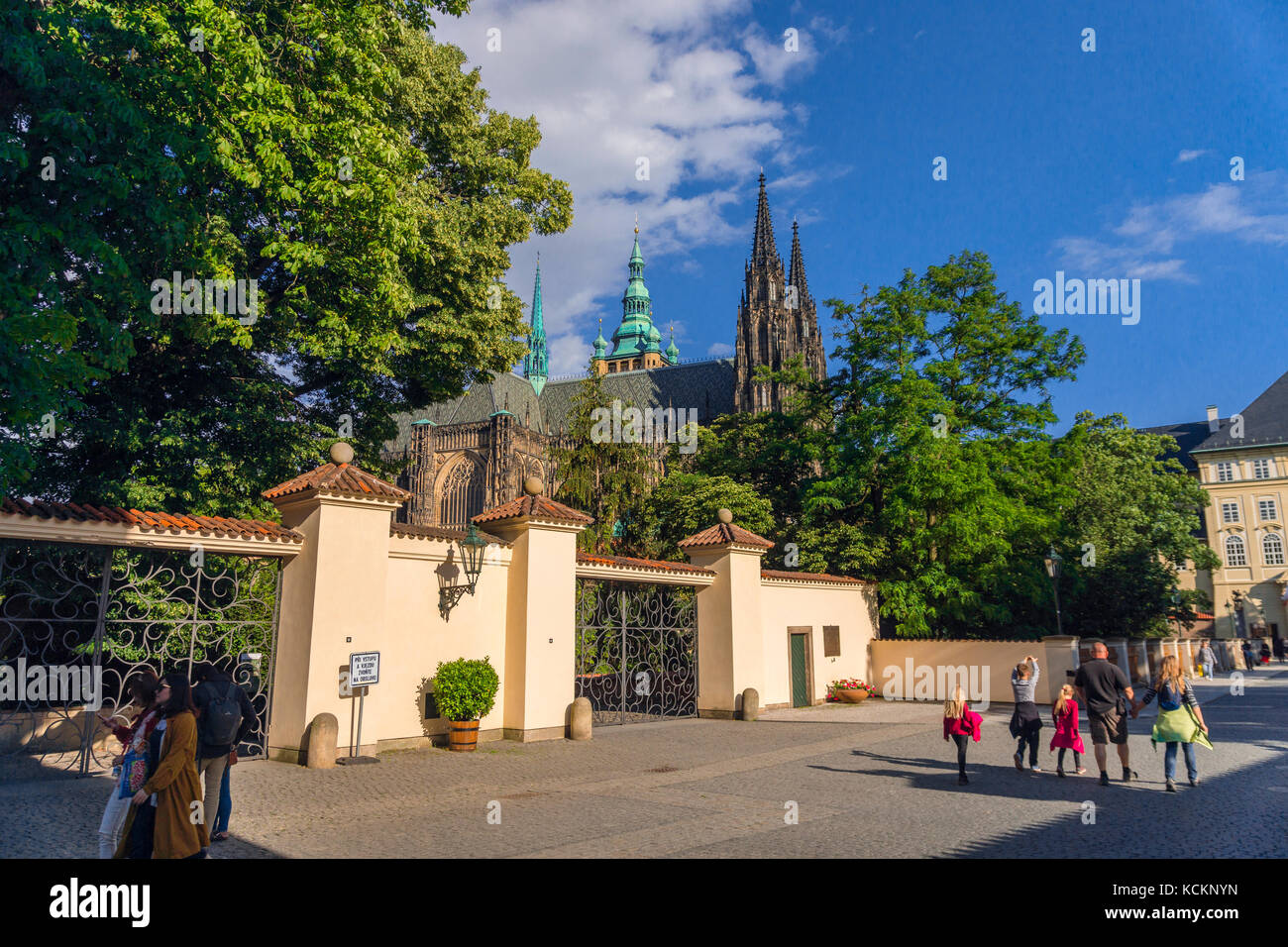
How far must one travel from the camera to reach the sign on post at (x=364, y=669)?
36.4 ft

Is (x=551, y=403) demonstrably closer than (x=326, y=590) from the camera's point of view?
No

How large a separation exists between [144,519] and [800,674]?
51.8 ft

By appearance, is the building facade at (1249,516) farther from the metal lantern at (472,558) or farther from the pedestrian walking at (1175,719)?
the metal lantern at (472,558)

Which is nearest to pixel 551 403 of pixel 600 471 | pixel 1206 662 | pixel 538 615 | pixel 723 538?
pixel 600 471

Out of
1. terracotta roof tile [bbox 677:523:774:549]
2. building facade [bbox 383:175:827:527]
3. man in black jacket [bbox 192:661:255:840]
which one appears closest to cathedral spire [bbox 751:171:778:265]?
building facade [bbox 383:175:827:527]

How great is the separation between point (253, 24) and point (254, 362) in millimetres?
6203

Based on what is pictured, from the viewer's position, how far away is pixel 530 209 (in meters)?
20.4

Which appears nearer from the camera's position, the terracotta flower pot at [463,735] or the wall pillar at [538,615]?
the terracotta flower pot at [463,735]

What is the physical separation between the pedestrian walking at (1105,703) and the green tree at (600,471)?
20.3 metres

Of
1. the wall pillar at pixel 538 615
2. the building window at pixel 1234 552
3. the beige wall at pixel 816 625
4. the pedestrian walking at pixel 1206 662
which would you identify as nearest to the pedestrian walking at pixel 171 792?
the wall pillar at pixel 538 615

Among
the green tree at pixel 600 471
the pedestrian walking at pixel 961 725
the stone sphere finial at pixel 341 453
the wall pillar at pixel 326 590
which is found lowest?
the pedestrian walking at pixel 961 725

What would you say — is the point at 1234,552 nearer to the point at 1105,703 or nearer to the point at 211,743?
the point at 1105,703

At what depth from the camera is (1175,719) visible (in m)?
9.41

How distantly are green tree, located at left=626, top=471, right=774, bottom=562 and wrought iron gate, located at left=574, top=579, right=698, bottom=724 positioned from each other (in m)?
6.61
